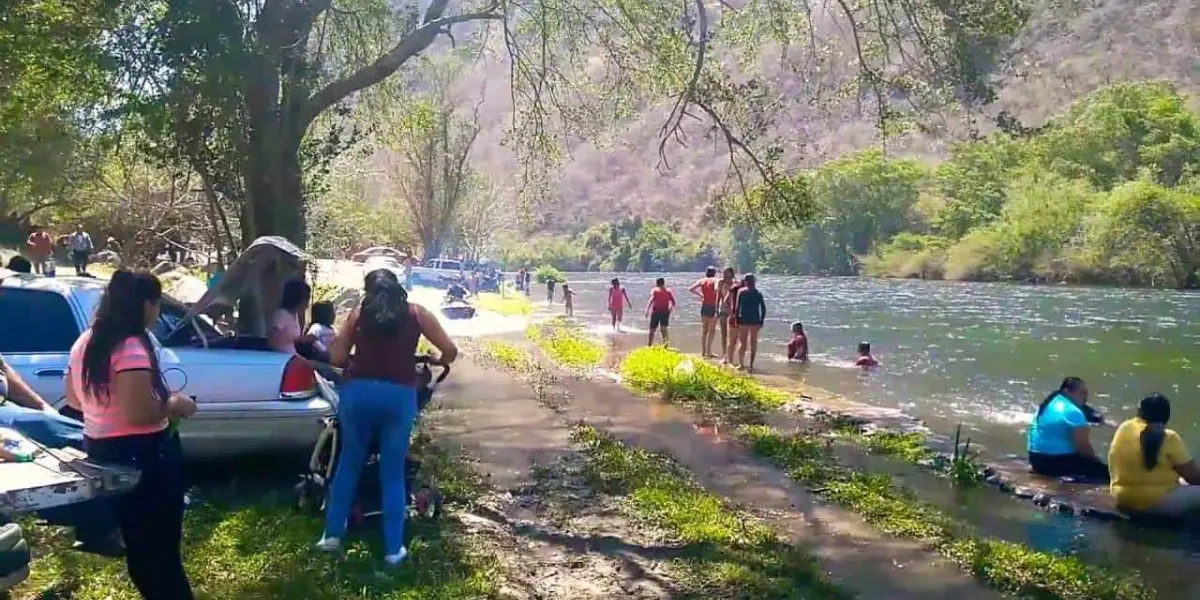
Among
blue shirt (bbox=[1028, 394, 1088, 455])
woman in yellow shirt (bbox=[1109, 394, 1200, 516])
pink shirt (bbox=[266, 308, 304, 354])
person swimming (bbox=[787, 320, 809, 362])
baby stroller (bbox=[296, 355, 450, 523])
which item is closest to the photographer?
baby stroller (bbox=[296, 355, 450, 523])

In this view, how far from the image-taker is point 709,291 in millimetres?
20516

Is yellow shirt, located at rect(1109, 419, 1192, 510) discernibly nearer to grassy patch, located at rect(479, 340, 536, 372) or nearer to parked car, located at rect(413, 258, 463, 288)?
grassy patch, located at rect(479, 340, 536, 372)

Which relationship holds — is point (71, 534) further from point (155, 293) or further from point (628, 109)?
point (628, 109)

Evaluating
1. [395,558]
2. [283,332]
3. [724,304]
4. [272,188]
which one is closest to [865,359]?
[724,304]

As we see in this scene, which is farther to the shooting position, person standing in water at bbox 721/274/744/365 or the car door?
person standing in water at bbox 721/274/744/365

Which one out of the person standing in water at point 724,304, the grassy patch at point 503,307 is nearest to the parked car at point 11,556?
the person standing in water at point 724,304

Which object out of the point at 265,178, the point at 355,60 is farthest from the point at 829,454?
the point at 355,60

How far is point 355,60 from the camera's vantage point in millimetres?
14328

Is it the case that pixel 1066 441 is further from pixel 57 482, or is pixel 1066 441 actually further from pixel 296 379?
pixel 57 482

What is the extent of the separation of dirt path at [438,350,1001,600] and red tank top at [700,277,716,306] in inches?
218

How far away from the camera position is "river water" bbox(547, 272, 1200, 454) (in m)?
17.2

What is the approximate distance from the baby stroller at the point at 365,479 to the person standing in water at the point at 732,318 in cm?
1212

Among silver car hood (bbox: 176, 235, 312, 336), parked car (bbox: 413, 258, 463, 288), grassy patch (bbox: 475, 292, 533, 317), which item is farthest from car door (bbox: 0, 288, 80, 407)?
parked car (bbox: 413, 258, 463, 288)

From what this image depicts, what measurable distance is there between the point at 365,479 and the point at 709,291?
1456 centimetres
